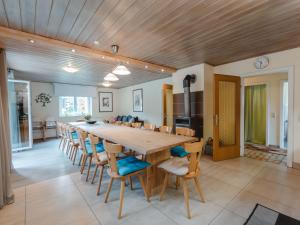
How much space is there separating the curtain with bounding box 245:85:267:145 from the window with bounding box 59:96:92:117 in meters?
7.07

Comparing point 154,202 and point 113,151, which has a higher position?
point 113,151

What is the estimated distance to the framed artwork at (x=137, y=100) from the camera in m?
7.33

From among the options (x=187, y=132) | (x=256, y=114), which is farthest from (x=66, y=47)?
(x=256, y=114)

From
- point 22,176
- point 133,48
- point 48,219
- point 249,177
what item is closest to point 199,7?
point 133,48

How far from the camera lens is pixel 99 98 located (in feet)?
26.7

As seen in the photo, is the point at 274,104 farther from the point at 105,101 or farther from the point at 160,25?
the point at 105,101

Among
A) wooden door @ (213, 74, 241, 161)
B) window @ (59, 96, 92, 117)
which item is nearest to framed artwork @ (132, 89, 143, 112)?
window @ (59, 96, 92, 117)

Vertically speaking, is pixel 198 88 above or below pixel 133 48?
below

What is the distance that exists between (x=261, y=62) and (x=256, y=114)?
2.49 m

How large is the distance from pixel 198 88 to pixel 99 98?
5592mm

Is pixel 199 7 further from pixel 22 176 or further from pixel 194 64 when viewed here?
pixel 22 176

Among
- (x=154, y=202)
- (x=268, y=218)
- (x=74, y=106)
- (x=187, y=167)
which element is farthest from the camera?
(x=74, y=106)

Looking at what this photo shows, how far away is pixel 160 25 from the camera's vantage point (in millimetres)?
2248

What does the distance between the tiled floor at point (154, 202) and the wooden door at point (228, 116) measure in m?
0.98
